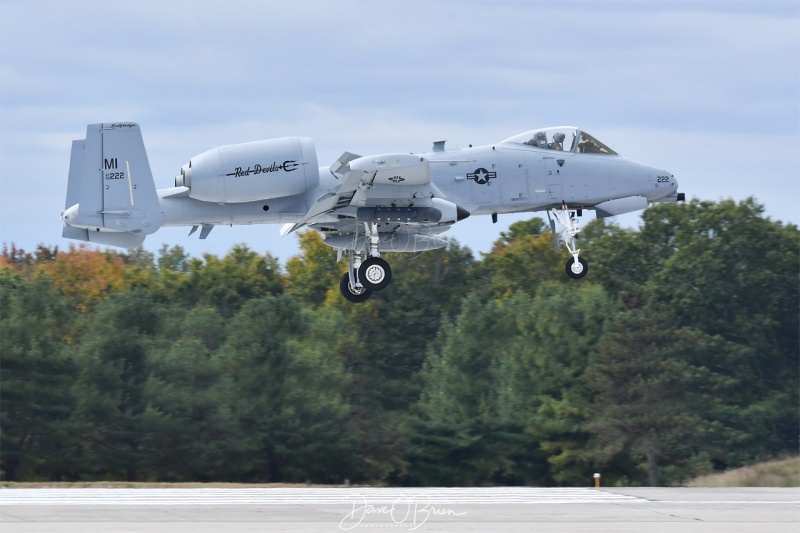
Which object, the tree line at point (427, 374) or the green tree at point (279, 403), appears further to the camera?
the green tree at point (279, 403)

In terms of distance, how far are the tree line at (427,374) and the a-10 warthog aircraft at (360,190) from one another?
24064 millimetres

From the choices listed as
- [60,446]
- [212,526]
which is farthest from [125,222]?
[60,446]

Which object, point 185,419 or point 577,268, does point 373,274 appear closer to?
point 577,268

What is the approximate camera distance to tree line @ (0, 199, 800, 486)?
49938 millimetres

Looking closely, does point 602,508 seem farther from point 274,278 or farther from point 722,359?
point 274,278

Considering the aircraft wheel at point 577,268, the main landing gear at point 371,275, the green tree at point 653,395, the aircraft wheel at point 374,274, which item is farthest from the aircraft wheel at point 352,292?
the green tree at point 653,395

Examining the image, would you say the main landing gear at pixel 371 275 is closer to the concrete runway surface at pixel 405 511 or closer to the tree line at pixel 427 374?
the concrete runway surface at pixel 405 511

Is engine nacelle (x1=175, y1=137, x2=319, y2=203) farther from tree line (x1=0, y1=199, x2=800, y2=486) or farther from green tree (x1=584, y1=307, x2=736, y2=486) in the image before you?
green tree (x1=584, y1=307, x2=736, y2=486)

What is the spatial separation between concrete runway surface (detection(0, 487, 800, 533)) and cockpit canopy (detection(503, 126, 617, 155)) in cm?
819

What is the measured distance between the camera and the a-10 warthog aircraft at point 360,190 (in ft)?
82.9

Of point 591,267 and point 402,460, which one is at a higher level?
point 591,267

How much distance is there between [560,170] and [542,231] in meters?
54.8

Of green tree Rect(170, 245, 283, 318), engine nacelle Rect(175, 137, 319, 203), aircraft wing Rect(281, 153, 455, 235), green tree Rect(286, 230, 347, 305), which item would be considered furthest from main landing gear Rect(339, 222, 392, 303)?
green tree Rect(286, 230, 347, 305)

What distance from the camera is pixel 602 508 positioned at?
75.4ft
